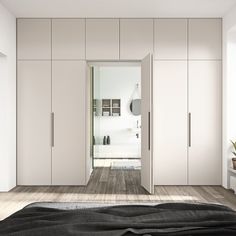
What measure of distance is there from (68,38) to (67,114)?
49.9 inches

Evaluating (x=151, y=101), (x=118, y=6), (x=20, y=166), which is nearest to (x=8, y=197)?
(x=20, y=166)

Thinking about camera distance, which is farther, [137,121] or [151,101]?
[137,121]

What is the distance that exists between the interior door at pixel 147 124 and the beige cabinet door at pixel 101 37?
64 cm

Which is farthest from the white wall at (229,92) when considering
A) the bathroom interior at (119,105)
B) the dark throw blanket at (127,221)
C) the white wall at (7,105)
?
the bathroom interior at (119,105)

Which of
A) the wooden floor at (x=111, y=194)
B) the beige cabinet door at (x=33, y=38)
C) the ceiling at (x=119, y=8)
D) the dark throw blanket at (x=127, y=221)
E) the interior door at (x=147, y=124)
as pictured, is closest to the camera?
the dark throw blanket at (x=127, y=221)

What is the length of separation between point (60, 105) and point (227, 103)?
273 centimetres

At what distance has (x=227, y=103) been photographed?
5926 mm

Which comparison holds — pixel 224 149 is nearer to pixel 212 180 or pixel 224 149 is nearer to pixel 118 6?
pixel 212 180

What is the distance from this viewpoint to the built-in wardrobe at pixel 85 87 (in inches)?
243

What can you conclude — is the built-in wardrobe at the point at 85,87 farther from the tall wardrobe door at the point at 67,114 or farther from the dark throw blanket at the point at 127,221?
the dark throw blanket at the point at 127,221

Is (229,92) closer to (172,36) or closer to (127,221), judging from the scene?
(172,36)

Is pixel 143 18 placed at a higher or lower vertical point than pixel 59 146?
higher

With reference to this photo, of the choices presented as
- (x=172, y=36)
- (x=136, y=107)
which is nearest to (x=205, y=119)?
(x=172, y=36)

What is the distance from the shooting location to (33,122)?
6.17m
